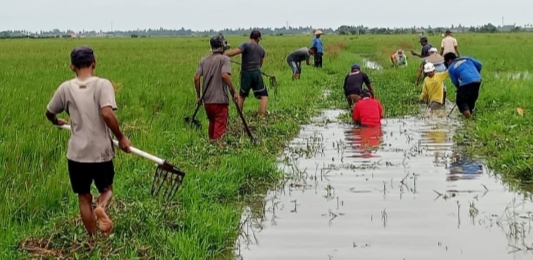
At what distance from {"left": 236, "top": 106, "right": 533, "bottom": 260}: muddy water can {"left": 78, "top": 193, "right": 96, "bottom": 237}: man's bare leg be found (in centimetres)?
102

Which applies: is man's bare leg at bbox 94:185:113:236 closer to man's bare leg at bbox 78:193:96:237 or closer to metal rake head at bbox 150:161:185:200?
man's bare leg at bbox 78:193:96:237

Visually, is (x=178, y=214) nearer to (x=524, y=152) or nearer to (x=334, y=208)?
(x=334, y=208)

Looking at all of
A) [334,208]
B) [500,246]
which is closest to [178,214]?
[334,208]

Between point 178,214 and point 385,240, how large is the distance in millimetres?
1563

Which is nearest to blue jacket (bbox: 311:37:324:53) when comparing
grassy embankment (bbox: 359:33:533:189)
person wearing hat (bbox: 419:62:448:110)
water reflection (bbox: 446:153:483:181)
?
grassy embankment (bbox: 359:33:533:189)

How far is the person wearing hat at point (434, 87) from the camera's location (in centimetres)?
1252

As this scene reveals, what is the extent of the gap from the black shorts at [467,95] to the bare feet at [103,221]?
8.08 meters

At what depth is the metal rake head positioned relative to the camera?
4.82 meters

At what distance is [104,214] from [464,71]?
27.1 ft

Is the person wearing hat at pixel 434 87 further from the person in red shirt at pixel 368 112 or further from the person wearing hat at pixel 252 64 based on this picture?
the person wearing hat at pixel 252 64

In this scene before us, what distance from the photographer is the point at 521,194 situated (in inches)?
243

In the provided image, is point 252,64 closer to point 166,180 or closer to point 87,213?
point 166,180

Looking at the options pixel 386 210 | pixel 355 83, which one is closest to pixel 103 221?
pixel 386 210

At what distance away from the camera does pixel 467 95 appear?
11305mm
